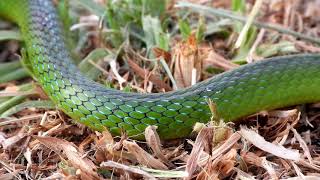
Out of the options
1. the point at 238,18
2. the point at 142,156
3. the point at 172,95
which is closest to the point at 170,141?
the point at 172,95

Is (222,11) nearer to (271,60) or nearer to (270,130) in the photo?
(271,60)

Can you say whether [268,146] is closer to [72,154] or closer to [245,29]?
[72,154]

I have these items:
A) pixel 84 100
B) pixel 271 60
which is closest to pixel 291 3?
pixel 271 60

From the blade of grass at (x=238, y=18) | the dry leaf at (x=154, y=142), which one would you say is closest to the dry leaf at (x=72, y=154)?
the dry leaf at (x=154, y=142)

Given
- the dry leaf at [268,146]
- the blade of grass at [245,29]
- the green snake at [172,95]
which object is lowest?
the dry leaf at [268,146]

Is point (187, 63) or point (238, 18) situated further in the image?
point (238, 18)

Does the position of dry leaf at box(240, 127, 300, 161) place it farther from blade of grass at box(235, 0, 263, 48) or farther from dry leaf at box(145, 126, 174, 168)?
blade of grass at box(235, 0, 263, 48)

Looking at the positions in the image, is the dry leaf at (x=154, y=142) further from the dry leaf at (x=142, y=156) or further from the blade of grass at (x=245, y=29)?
the blade of grass at (x=245, y=29)

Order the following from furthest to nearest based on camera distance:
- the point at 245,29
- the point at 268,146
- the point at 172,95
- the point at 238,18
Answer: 1. the point at 238,18
2. the point at 245,29
3. the point at 172,95
4. the point at 268,146
